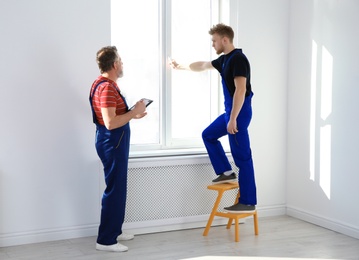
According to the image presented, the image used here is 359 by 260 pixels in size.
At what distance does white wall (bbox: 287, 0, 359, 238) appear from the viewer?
4.50m

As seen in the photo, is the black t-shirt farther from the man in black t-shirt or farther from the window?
the window

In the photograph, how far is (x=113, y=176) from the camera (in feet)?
13.0

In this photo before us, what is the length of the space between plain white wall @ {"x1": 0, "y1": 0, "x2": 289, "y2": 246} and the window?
425mm

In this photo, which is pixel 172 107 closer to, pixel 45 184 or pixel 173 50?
pixel 173 50

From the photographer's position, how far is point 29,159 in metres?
4.19

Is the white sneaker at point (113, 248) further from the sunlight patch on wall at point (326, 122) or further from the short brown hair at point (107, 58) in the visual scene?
the sunlight patch on wall at point (326, 122)

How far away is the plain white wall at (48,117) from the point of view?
411cm

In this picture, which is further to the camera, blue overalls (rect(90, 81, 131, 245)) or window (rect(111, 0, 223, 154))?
window (rect(111, 0, 223, 154))

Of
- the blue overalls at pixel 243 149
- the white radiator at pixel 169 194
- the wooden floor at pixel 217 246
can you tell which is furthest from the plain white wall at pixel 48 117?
the blue overalls at pixel 243 149

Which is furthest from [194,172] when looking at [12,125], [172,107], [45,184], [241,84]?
[12,125]

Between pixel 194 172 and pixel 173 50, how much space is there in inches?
44.7

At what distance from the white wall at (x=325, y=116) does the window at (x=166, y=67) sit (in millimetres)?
795

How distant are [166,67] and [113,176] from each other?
1.35m

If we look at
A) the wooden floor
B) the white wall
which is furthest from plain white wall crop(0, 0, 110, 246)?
the white wall
